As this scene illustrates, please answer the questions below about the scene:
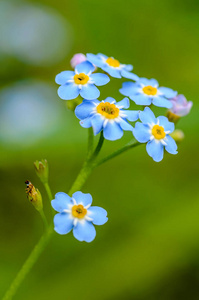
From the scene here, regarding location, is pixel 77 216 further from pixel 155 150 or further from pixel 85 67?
pixel 85 67

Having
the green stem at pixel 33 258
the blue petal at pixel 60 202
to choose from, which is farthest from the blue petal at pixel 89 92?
the green stem at pixel 33 258

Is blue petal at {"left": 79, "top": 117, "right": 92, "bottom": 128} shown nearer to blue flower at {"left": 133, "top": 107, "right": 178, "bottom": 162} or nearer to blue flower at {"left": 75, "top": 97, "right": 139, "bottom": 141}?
blue flower at {"left": 75, "top": 97, "right": 139, "bottom": 141}

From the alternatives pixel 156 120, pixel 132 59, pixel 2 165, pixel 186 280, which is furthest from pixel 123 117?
pixel 132 59

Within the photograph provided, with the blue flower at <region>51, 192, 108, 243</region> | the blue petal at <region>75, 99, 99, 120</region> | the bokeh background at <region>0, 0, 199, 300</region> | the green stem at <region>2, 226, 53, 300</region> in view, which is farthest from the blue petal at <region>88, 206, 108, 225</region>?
the bokeh background at <region>0, 0, 199, 300</region>

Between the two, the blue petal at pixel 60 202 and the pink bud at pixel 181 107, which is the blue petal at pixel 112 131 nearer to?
the blue petal at pixel 60 202

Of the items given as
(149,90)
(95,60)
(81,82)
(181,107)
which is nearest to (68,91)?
(81,82)
